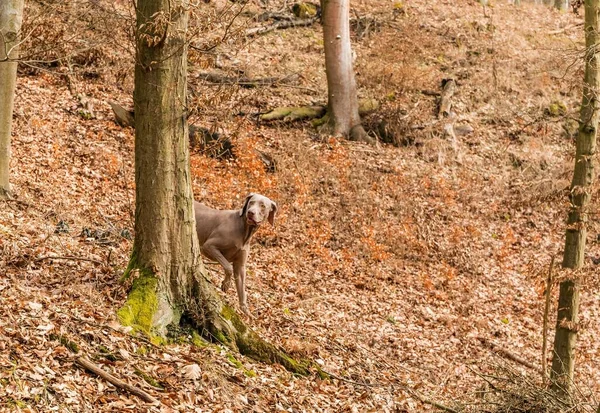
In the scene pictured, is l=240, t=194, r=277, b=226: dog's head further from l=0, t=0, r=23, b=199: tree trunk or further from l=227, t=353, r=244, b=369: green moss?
l=0, t=0, r=23, b=199: tree trunk

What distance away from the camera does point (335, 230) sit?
1519 cm

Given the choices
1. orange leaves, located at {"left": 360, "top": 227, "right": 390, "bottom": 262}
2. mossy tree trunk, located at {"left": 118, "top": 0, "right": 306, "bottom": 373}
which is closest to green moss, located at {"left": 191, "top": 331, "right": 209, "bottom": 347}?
mossy tree trunk, located at {"left": 118, "top": 0, "right": 306, "bottom": 373}

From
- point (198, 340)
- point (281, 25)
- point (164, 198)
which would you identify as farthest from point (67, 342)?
point (281, 25)

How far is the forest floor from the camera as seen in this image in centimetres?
670

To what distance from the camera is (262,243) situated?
14.0 m

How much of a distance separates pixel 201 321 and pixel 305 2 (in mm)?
20781

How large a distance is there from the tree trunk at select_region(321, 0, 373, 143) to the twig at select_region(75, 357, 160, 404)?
14024 mm

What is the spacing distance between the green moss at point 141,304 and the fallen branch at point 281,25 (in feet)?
54.8

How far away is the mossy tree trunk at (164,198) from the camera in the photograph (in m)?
7.02

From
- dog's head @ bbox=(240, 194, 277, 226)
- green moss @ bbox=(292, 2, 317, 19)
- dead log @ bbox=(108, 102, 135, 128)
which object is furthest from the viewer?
green moss @ bbox=(292, 2, 317, 19)

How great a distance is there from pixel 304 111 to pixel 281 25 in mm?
5995

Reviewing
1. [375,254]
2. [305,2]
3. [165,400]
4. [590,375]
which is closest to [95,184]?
[375,254]

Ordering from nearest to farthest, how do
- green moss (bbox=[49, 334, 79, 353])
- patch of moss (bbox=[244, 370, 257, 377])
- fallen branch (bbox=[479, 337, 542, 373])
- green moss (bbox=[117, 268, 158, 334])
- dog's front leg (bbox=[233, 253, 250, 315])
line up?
1. green moss (bbox=[49, 334, 79, 353])
2. green moss (bbox=[117, 268, 158, 334])
3. patch of moss (bbox=[244, 370, 257, 377])
4. dog's front leg (bbox=[233, 253, 250, 315])
5. fallen branch (bbox=[479, 337, 542, 373])

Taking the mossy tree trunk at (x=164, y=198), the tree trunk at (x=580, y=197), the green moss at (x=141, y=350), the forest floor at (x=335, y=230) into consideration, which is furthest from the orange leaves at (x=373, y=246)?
the green moss at (x=141, y=350)
